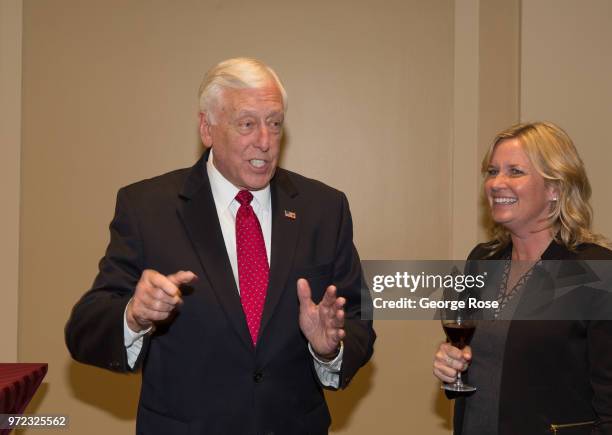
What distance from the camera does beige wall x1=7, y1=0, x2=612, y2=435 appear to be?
420cm

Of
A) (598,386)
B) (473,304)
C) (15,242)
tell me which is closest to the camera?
(598,386)

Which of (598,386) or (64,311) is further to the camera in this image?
(64,311)

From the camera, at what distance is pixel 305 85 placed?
4266 mm

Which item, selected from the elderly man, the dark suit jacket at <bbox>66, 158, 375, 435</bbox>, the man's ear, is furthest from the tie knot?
the man's ear

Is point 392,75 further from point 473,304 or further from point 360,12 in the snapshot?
point 473,304

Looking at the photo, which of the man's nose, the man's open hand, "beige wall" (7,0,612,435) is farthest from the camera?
"beige wall" (7,0,612,435)

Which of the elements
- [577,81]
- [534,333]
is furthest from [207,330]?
[577,81]

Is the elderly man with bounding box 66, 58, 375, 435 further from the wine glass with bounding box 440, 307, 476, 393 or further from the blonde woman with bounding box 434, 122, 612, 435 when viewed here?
the blonde woman with bounding box 434, 122, 612, 435

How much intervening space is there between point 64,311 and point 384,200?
1984mm

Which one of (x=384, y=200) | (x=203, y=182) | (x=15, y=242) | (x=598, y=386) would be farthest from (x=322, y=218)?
(x=15, y=242)

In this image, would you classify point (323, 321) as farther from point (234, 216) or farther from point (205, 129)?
point (205, 129)

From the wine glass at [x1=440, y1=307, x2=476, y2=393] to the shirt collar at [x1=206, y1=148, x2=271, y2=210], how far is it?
0.75m

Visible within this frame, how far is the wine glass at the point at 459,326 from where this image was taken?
2.46m

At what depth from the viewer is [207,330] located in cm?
236
